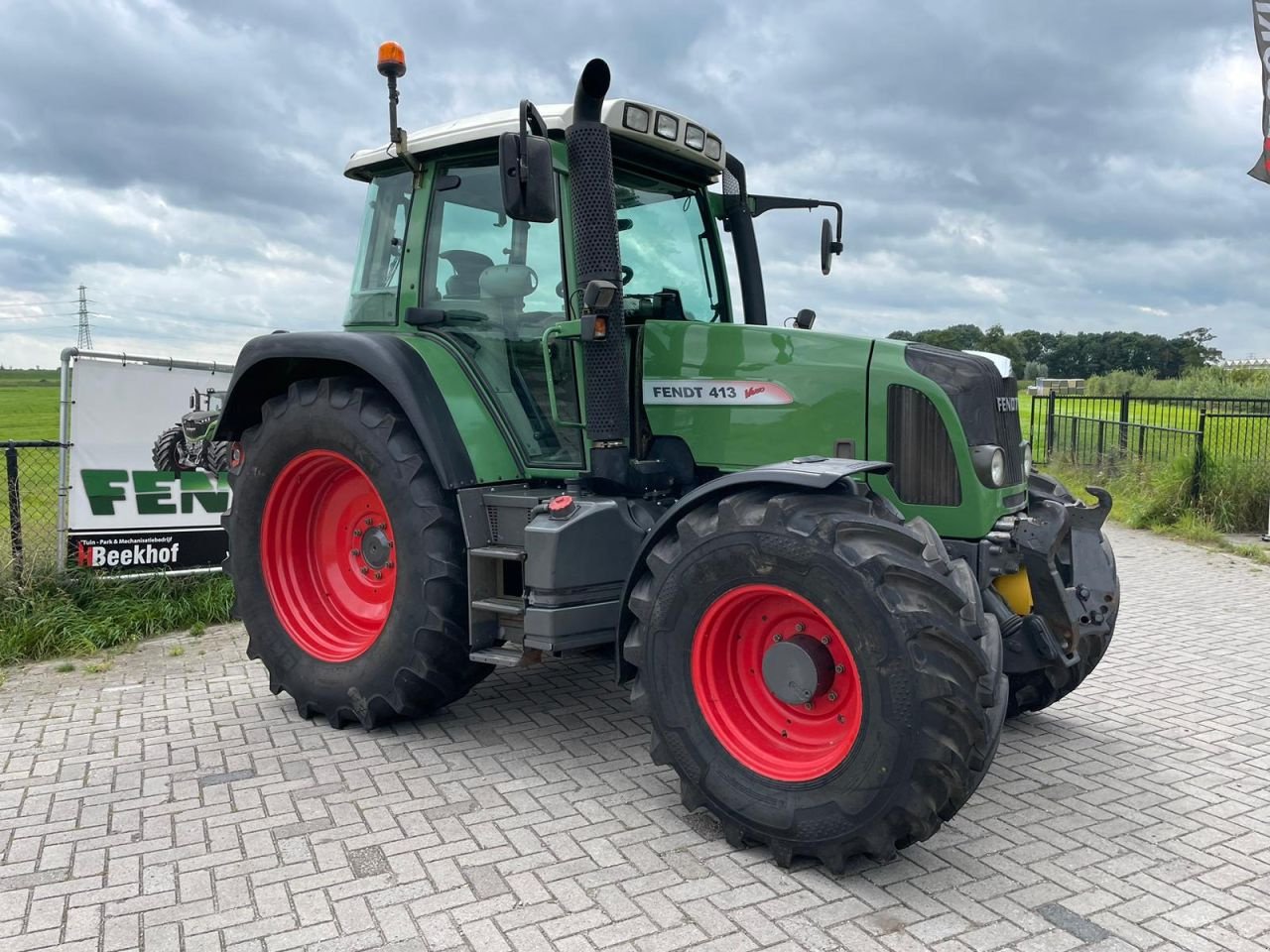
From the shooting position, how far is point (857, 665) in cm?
318

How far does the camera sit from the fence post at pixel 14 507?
6598 millimetres

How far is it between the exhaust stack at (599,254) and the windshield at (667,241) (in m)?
0.46

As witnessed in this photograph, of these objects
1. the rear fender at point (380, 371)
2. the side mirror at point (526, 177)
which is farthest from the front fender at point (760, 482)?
the side mirror at point (526, 177)

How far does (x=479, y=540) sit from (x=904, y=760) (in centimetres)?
204

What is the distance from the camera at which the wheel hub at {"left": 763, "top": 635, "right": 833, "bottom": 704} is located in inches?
133

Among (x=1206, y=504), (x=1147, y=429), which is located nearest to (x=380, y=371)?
(x=1206, y=504)

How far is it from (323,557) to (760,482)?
8.83ft

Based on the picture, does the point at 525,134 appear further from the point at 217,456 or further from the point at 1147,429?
the point at 1147,429

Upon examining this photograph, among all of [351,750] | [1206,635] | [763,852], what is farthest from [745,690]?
[1206,635]

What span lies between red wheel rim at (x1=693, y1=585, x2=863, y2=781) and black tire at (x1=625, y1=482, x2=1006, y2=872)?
5 cm

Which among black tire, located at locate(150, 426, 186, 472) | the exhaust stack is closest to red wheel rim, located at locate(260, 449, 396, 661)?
the exhaust stack

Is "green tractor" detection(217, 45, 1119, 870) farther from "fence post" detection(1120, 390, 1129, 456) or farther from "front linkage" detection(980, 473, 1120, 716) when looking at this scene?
"fence post" detection(1120, 390, 1129, 456)

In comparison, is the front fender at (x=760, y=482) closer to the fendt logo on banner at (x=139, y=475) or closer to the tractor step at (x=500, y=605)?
the tractor step at (x=500, y=605)

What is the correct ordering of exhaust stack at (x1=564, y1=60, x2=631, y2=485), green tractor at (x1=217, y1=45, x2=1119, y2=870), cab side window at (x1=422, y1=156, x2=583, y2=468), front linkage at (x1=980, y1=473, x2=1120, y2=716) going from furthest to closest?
1. cab side window at (x1=422, y1=156, x2=583, y2=468)
2. exhaust stack at (x1=564, y1=60, x2=631, y2=485)
3. front linkage at (x1=980, y1=473, x2=1120, y2=716)
4. green tractor at (x1=217, y1=45, x2=1119, y2=870)
